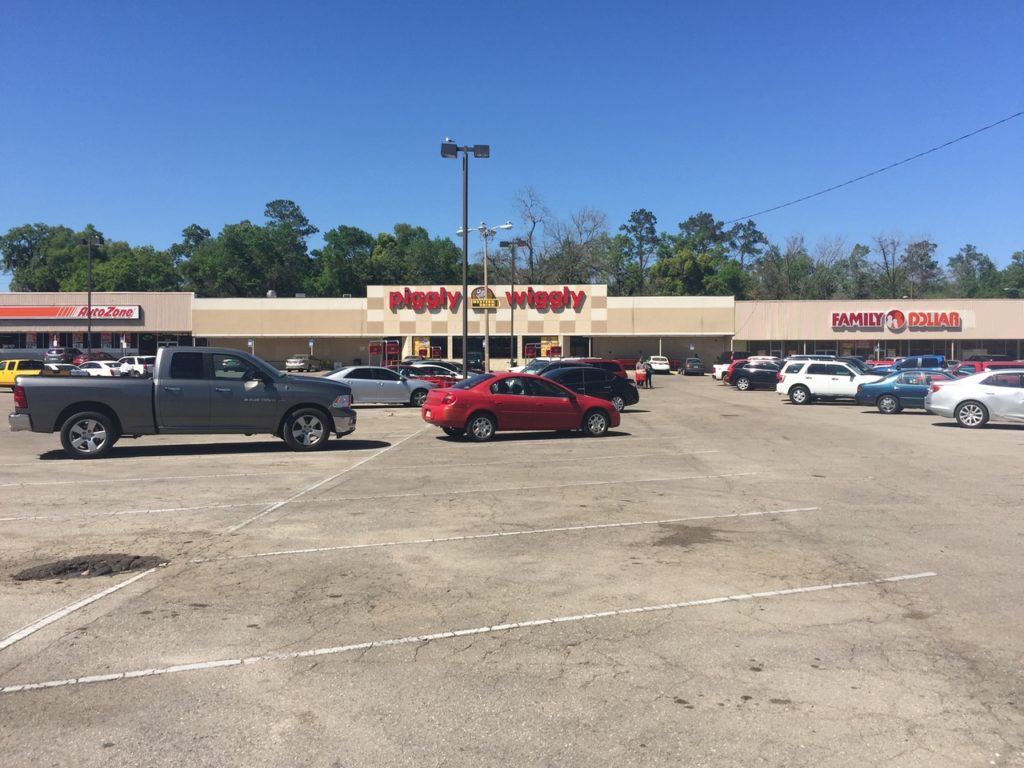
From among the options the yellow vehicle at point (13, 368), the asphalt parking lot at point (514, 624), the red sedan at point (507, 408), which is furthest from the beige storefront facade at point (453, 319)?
the asphalt parking lot at point (514, 624)

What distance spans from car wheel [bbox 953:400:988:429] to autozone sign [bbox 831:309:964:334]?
50913mm

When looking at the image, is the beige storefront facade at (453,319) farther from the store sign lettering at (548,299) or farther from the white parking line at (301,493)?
the white parking line at (301,493)

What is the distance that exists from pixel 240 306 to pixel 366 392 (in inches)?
1826

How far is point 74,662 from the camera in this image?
4676 mm

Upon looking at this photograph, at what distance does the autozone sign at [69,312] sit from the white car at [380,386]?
1950 inches

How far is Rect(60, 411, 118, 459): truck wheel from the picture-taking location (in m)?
13.6

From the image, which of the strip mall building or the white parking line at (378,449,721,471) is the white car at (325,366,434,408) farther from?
the strip mall building

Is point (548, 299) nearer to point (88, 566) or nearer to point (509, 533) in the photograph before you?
point (509, 533)

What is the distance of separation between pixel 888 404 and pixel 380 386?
16.6m

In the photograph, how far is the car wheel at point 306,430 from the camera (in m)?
14.5

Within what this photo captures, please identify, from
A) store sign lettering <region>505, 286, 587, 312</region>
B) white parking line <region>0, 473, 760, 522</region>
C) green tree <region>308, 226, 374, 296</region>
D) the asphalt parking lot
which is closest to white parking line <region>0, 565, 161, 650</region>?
the asphalt parking lot

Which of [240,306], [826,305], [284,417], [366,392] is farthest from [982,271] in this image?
[284,417]

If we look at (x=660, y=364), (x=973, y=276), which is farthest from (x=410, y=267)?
(x=973, y=276)

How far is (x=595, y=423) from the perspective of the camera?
1788cm
